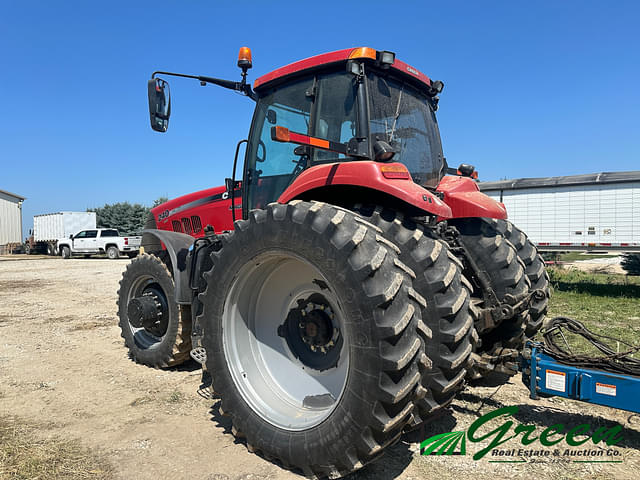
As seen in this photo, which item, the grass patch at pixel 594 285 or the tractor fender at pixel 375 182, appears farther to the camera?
the grass patch at pixel 594 285

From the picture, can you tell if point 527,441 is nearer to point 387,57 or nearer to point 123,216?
point 387,57

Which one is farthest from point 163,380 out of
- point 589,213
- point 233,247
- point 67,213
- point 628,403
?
point 67,213

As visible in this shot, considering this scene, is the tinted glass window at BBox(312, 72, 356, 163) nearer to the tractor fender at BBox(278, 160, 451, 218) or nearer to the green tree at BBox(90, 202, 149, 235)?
the tractor fender at BBox(278, 160, 451, 218)

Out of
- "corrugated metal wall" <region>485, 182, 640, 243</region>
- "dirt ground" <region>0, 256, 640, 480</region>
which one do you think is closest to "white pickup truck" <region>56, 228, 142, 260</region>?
"dirt ground" <region>0, 256, 640, 480</region>

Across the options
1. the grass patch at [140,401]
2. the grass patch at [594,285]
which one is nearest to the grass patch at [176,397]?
the grass patch at [140,401]

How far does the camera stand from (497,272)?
360 centimetres

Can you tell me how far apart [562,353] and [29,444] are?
4.01 m

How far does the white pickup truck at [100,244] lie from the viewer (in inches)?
986

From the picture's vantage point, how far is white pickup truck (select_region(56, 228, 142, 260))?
2505cm

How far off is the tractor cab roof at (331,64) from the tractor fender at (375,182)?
930 millimetres

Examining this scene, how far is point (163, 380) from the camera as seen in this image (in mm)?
4645

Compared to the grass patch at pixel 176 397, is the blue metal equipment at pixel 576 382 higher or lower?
higher

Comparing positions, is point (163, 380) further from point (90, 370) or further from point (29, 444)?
point (29, 444)

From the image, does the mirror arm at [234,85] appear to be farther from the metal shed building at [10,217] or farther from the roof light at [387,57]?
the metal shed building at [10,217]
